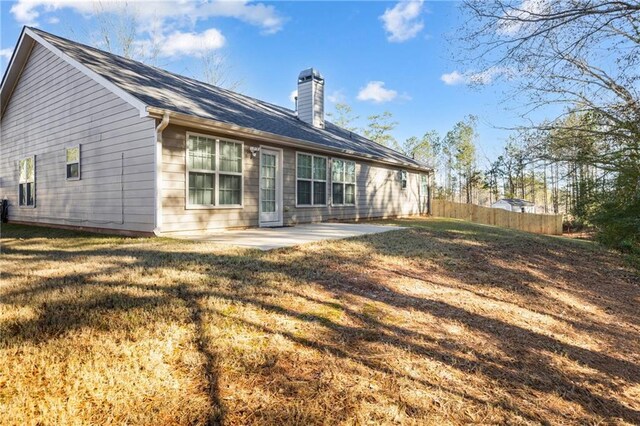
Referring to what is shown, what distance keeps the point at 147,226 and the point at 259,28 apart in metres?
11.7

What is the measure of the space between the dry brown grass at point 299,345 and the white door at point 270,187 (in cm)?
432

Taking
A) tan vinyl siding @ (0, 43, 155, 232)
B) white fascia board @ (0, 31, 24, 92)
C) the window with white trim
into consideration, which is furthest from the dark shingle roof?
the window with white trim

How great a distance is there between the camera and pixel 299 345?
238 centimetres

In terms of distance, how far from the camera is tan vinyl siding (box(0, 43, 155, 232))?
7.22 meters

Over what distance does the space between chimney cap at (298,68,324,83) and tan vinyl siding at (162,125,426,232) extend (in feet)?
11.9

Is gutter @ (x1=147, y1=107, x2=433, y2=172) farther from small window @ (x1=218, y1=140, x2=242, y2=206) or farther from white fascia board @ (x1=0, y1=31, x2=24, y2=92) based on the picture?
white fascia board @ (x1=0, y1=31, x2=24, y2=92)

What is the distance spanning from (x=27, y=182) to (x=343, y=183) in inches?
377

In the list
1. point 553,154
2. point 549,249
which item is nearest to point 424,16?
point 553,154

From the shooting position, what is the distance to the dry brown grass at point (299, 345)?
1.77 metres

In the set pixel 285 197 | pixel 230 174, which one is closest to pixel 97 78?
pixel 230 174

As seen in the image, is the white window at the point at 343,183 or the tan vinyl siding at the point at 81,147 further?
the white window at the point at 343,183

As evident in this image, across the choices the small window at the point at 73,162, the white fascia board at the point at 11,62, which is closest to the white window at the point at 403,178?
the small window at the point at 73,162

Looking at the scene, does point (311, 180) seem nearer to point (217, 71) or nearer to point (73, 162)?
point (73, 162)

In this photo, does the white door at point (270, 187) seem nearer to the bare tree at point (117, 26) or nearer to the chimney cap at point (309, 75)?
the chimney cap at point (309, 75)
